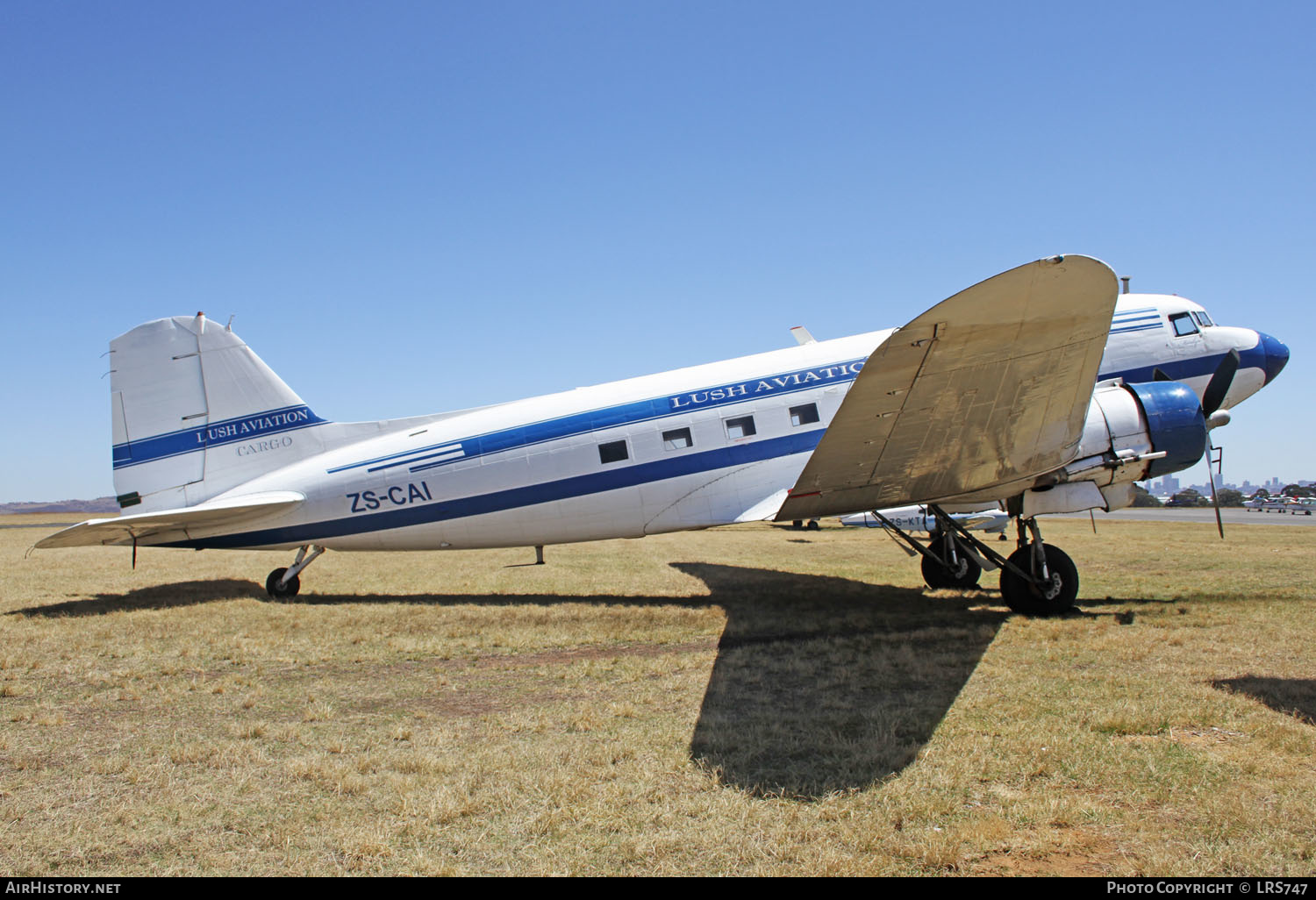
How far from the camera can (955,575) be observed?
12070mm

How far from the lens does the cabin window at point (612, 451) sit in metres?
10.6

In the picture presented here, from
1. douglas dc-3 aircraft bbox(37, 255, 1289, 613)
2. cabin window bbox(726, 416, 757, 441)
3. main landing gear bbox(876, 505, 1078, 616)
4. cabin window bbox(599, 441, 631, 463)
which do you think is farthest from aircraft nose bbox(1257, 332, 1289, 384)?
cabin window bbox(599, 441, 631, 463)

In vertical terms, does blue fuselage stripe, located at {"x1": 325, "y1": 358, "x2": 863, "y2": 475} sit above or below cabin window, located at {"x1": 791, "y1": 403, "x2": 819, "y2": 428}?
above

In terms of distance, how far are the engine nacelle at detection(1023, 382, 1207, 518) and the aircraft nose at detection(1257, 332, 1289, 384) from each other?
2683mm

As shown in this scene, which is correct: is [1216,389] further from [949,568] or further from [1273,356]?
[949,568]

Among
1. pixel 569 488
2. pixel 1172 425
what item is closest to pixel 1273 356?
pixel 1172 425

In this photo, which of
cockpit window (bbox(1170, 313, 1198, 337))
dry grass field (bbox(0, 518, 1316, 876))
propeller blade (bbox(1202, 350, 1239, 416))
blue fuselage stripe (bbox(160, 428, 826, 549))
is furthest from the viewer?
blue fuselage stripe (bbox(160, 428, 826, 549))

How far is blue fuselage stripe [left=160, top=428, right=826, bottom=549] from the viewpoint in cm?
1046

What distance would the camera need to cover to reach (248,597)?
11.6m

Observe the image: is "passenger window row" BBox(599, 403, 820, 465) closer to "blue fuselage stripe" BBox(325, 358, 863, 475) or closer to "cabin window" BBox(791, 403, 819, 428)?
"cabin window" BBox(791, 403, 819, 428)

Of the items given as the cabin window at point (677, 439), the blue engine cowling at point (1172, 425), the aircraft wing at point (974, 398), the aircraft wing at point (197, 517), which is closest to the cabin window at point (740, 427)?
the cabin window at point (677, 439)

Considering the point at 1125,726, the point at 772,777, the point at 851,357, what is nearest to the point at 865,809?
the point at 772,777

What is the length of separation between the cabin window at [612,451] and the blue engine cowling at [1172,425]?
655 centimetres

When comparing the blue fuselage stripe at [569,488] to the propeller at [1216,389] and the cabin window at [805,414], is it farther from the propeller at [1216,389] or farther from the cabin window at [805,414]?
the propeller at [1216,389]
